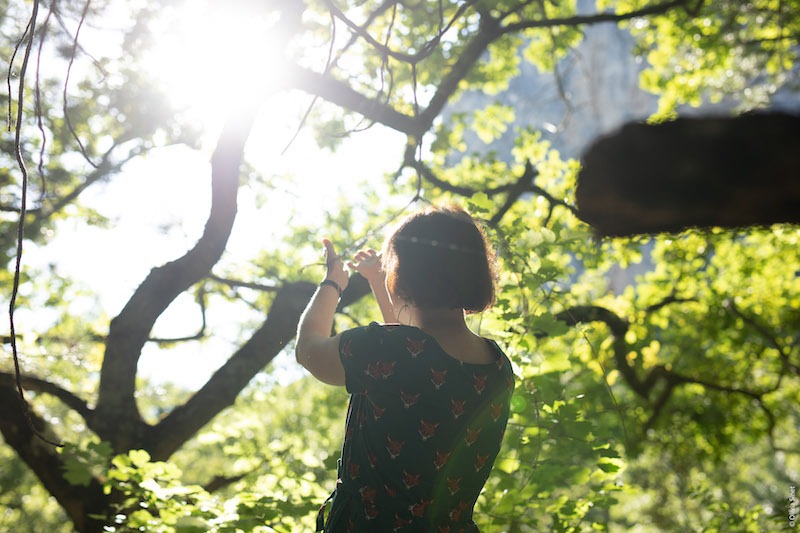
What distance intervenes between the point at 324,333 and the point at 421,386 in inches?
13.7

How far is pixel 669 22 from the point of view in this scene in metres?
7.01

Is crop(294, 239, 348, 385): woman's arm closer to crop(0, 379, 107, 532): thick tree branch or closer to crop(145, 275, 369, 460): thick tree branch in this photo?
crop(145, 275, 369, 460): thick tree branch

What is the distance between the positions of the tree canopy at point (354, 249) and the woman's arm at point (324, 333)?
1.87 ft

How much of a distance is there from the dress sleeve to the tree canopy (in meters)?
0.73

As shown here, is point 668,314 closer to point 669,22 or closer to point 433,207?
point 669,22

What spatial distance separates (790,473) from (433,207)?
1110 inches

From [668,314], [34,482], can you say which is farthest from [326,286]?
[34,482]

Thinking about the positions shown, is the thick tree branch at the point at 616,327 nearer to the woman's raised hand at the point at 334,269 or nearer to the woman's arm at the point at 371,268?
the woman's arm at the point at 371,268

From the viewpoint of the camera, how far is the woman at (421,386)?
5.09ft

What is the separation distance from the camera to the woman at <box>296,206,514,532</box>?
5.09ft

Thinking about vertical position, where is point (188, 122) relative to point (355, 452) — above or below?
above

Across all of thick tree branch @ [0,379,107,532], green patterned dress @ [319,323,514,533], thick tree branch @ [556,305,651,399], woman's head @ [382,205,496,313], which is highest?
thick tree branch @ [556,305,651,399]

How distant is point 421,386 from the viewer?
5.08ft

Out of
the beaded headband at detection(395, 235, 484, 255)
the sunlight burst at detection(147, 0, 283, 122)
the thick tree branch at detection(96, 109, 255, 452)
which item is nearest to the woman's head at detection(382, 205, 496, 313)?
the beaded headband at detection(395, 235, 484, 255)
